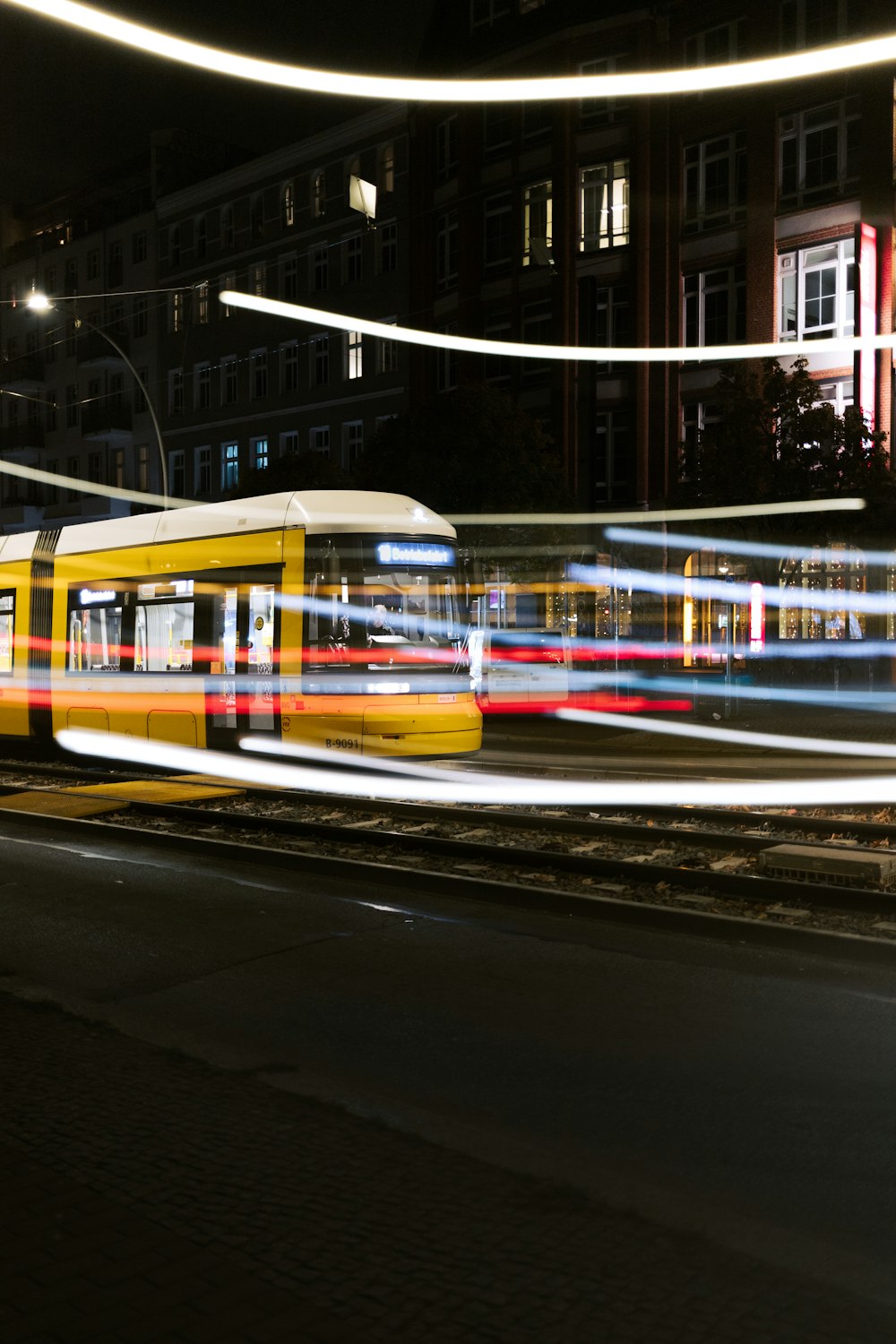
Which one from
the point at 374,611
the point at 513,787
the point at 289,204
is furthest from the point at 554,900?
the point at 289,204

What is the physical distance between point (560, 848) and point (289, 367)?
43078 millimetres

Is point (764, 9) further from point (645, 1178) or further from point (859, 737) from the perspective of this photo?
point (645, 1178)

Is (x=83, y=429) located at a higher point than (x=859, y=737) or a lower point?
higher

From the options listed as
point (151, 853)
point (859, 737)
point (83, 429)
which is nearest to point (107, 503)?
point (83, 429)

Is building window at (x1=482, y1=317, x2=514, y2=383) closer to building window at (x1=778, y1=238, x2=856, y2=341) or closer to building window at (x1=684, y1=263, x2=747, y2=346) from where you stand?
building window at (x1=684, y1=263, x2=747, y2=346)

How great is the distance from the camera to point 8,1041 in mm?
6145

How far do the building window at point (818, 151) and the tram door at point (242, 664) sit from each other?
27.2 metres

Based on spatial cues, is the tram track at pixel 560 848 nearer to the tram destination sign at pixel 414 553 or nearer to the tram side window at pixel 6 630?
the tram destination sign at pixel 414 553

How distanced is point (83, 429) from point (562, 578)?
119 feet

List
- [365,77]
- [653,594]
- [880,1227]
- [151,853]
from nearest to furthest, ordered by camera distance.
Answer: [880,1227] → [365,77] → [151,853] → [653,594]

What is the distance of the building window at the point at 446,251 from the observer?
45625 mm

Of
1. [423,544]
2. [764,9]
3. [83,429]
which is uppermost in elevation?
[764,9]

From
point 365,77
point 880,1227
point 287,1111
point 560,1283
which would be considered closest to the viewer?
point 560,1283

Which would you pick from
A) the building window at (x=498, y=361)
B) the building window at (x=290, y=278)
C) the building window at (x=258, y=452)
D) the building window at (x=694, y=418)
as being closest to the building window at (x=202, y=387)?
the building window at (x=258, y=452)
